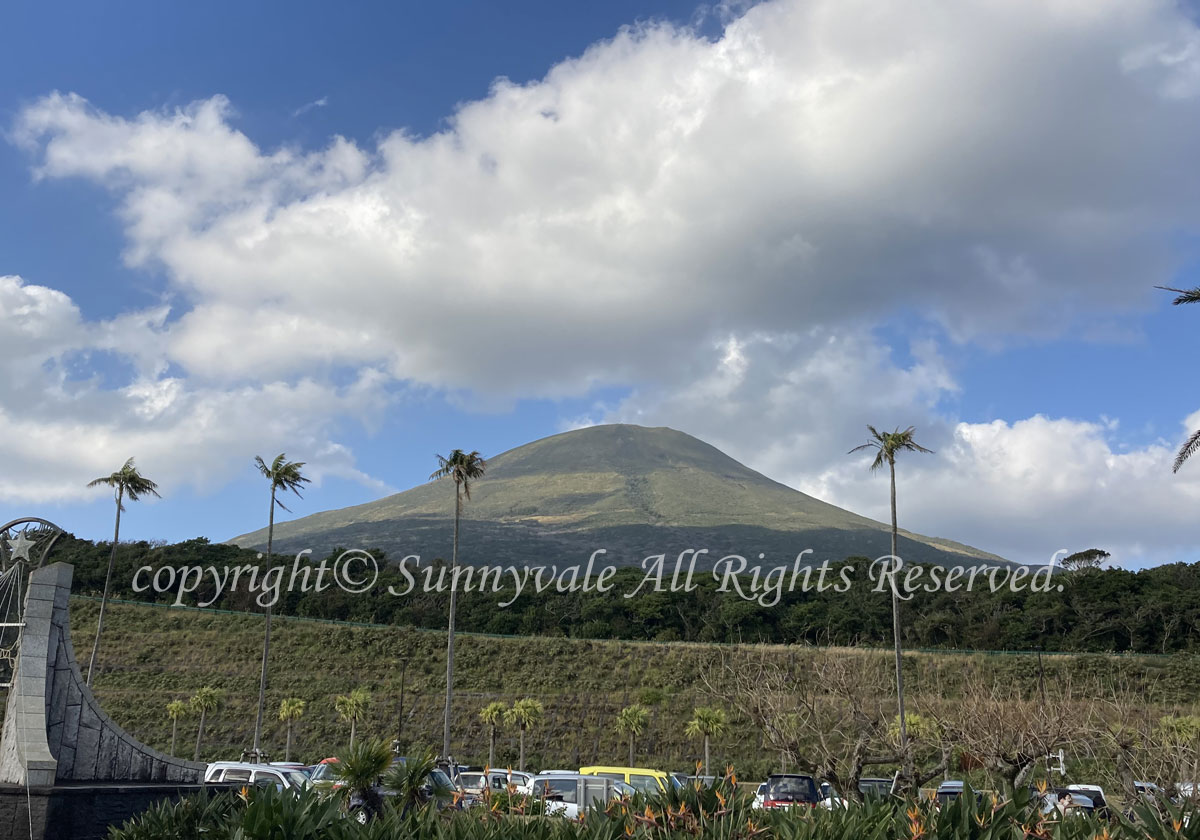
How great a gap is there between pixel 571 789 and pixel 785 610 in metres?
57.0

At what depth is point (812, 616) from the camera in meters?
74.4

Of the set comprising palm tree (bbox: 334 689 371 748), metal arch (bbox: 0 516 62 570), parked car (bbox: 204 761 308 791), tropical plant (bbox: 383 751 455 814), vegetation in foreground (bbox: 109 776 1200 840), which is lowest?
palm tree (bbox: 334 689 371 748)

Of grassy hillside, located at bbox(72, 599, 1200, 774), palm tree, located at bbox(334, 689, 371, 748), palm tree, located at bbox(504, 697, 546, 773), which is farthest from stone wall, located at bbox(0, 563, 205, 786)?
grassy hillside, located at bbox(72, 599, 1200, 774)

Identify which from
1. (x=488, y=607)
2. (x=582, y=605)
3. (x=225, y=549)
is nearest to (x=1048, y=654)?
(x=582, y=605)

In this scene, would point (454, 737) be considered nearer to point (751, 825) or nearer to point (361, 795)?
point (361, 795)

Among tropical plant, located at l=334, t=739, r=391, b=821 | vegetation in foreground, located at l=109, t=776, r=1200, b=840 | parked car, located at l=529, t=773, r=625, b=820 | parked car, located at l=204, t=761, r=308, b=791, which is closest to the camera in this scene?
vegetation in foreground, located at l=109, t=776, r=1200, b=840

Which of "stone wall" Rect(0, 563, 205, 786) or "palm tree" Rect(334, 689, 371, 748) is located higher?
"stone wall" Rect(0, 563, 205, 786)

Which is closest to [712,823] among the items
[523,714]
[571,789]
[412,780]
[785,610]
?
[412,780]

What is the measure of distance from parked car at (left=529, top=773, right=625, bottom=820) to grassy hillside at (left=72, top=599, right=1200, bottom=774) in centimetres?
2200

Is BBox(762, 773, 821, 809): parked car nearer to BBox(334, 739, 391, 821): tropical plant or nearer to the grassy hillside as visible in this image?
BBox(334, 739, 391, 821): tropical plant

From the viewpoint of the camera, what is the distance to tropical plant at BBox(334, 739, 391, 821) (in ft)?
48.5

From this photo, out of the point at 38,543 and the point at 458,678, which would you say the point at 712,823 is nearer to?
the point at 38,543

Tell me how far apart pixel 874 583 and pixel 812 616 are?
11.2 meters

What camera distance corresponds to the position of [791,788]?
71.7ft
